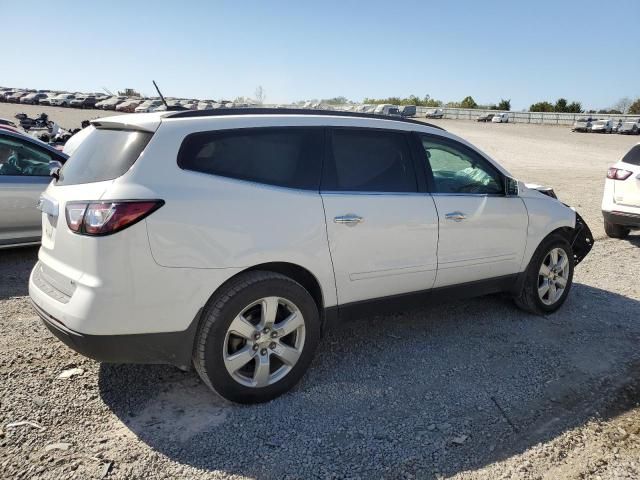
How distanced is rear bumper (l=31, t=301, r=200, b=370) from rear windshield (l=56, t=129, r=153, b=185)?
0.85 meters

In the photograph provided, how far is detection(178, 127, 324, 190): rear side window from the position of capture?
10.3 ft

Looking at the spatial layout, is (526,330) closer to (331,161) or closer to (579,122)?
(331,161)

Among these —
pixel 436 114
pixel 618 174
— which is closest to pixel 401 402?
pixel 618 174

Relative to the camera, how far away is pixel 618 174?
7.90 m

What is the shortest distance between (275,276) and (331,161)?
Result: 3.00 feet

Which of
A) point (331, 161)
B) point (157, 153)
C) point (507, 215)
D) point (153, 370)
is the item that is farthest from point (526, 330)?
point (157, 153)

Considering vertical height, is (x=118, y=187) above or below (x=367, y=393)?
above

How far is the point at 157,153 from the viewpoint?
300 centimetres

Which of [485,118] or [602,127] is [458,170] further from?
[485,118]

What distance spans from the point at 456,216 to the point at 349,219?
1055mm

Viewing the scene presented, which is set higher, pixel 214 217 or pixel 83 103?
pixel 214 217

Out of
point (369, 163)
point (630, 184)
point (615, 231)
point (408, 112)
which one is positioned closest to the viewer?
point (369, 163)

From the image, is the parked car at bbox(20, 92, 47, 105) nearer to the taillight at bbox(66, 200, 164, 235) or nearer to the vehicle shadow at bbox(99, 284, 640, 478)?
the vehicle shadow at bbox(99, 284, 640, 478)

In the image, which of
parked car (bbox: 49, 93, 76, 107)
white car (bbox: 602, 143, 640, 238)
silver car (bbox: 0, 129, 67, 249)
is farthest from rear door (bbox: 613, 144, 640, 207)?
parked car (bbox: 49, 93, 76, 107)
